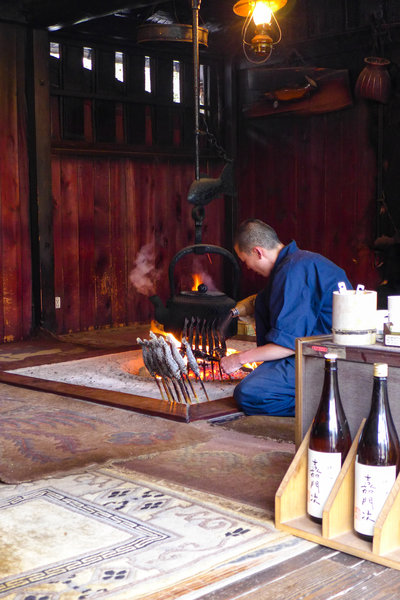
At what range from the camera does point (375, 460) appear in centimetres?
211

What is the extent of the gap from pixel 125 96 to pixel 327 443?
5.66m

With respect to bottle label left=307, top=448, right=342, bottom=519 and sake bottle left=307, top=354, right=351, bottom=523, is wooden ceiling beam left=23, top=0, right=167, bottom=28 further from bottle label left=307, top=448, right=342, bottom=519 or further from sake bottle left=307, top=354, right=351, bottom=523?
bottle label left=307, top=448, right=342, bottom=519

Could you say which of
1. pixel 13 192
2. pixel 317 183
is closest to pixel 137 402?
pixel 13 192

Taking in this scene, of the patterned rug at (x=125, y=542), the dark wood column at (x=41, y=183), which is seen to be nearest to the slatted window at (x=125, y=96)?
the dark wood column at (x=41, y=183)

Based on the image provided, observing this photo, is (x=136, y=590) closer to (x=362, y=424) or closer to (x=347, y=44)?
(x=362, y=424)

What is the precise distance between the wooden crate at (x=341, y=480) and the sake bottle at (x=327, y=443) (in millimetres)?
46

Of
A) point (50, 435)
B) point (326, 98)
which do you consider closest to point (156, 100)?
point (326, 98)

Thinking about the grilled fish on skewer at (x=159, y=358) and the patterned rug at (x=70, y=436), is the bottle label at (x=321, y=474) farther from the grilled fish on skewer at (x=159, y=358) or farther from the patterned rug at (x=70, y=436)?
the grilled fish on skewer at (x=159, y=358)

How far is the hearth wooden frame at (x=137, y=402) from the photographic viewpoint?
3.92m

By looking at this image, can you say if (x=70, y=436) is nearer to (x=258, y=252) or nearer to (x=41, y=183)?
(x=258, y=252)

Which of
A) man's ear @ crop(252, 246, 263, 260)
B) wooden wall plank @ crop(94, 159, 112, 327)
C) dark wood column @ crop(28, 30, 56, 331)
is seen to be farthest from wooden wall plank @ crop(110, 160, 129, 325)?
man's ear @ crop(252, 246, 263, 260)

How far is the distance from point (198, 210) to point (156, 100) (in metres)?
2.87

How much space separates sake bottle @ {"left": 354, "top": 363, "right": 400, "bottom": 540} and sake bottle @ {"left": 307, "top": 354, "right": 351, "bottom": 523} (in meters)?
0.10

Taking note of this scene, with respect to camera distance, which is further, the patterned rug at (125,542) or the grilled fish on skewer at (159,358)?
the grilled fish on skewer at (159,358)
